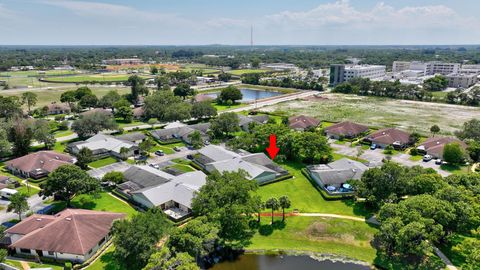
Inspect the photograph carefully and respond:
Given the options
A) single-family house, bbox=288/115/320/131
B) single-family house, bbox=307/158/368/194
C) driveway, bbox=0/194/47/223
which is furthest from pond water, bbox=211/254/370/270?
single-family house, bbox=288/115/320/131

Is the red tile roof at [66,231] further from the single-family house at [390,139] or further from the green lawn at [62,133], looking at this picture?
the single-family house at [390,139]

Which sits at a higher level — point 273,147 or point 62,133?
point 273,147

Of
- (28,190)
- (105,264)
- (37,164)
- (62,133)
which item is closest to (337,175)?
(105,264)

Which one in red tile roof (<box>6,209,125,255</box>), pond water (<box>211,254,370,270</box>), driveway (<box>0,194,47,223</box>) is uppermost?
red tile roof (<box>6,209,125,255</box>)

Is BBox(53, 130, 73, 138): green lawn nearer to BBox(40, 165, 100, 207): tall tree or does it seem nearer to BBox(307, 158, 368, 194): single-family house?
BBox(40, 165, 100, 207): tall tree

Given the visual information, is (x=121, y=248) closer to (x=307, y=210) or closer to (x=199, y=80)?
(x=307, y=210)

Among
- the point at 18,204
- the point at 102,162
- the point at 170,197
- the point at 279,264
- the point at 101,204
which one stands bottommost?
the point at 279,264

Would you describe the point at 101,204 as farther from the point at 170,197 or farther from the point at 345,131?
the point at 345,131

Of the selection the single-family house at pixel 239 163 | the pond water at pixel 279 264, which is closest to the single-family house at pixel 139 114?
the single-family house at pixel 239 163
